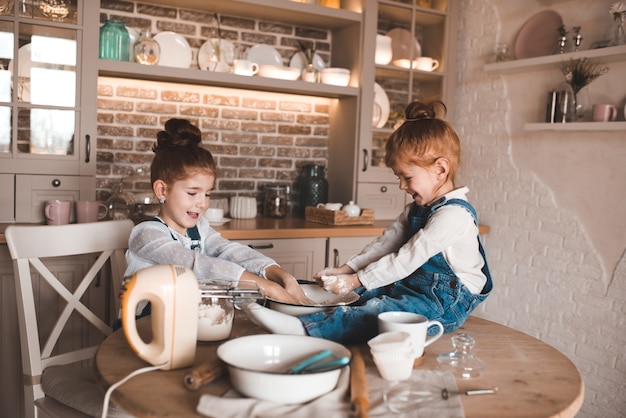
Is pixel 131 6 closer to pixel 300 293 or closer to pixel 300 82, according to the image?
pixel 300 82

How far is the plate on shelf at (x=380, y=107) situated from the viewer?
3.70m

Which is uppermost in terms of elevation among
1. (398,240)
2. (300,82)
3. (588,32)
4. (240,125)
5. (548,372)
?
(588,32)

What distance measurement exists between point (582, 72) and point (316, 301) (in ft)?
6.71

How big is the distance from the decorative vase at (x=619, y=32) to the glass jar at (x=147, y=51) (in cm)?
222

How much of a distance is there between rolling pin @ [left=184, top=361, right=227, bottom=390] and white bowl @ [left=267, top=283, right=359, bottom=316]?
338mm

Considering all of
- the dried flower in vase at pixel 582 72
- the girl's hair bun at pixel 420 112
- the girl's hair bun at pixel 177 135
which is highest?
the dried flower in vase at pixel 582 72

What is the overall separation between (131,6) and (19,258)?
6.21 feet

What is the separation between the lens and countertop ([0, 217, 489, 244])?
2939 mm

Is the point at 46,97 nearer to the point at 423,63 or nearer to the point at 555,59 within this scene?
the point at 423,63

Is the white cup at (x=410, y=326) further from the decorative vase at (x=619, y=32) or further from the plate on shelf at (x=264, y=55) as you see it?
the plate on shelf at (x=264, y=55)

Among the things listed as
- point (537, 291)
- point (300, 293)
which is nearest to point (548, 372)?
point (300, 293)

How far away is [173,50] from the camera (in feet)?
10.7

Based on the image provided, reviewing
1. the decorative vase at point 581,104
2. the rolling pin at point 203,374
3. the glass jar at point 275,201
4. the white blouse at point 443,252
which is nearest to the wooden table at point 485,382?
the rolling pin at point 203,374

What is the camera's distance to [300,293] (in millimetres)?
1642
